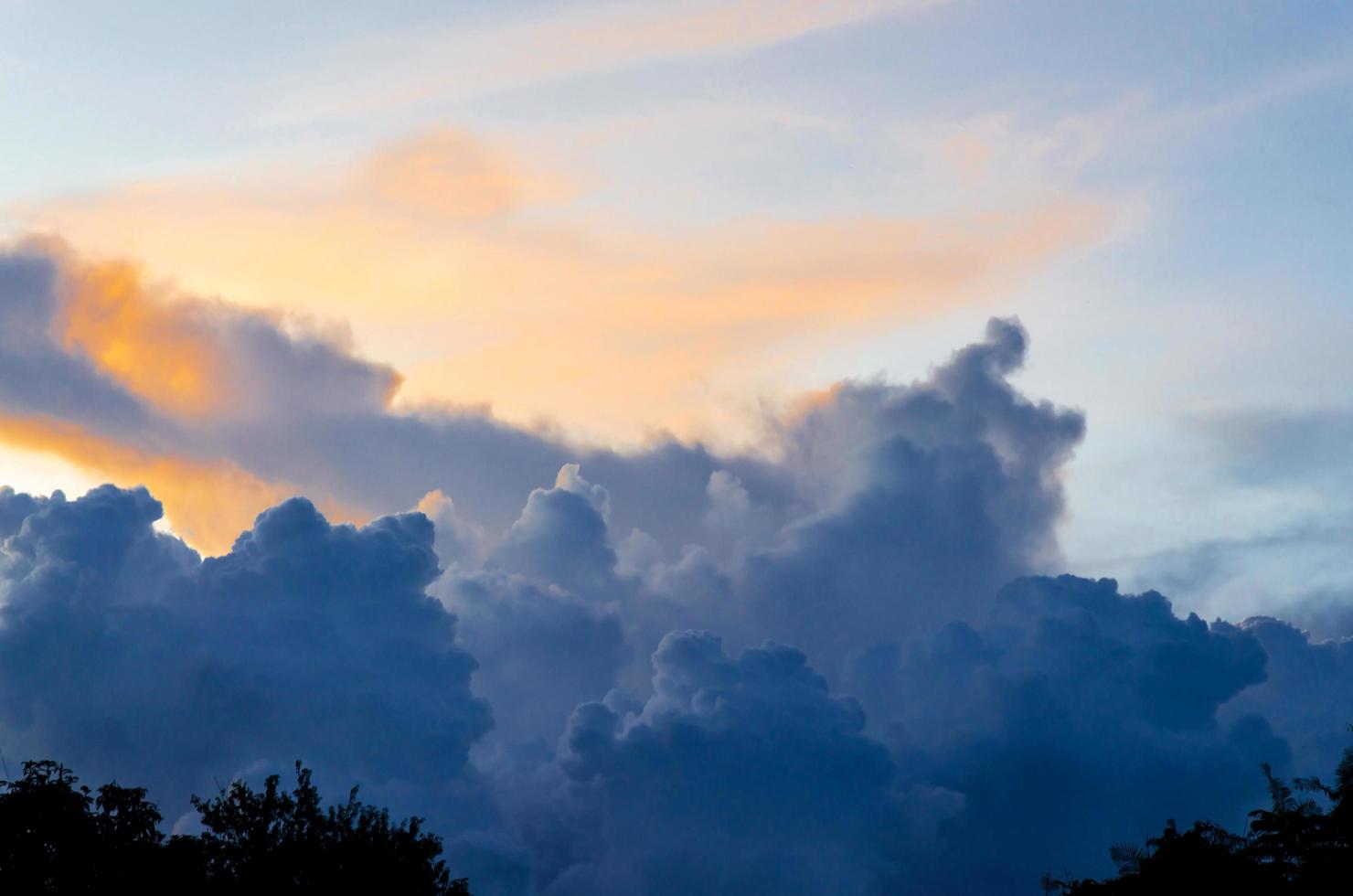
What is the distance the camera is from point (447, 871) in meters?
92.6

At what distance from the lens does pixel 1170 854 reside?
Result: 88.4m

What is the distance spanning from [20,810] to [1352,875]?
72536mm

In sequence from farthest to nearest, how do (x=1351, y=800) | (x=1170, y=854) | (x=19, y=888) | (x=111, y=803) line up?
(x=1351, y=800) → (x=1170, y=854) → (x=111, y=803) → (x=19, y=888)

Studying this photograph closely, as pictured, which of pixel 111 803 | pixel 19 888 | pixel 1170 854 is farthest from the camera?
pixel 1170 854

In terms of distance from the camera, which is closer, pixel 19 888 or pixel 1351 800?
pixel 19 888

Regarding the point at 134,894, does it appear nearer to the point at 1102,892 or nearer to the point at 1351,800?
the point at 1102,892

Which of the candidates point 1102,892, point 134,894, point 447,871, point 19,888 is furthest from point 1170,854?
point 19,888

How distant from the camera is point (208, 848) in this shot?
272 ft

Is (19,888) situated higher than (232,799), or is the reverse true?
(232,799)

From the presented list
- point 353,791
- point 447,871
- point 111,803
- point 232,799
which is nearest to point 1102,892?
point 447,871

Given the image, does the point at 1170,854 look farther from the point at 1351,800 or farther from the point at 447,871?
the point at 447,871

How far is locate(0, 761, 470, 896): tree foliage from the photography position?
78.1 metres

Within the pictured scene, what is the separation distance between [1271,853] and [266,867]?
59.9 meters

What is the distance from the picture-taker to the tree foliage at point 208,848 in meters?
78.1
